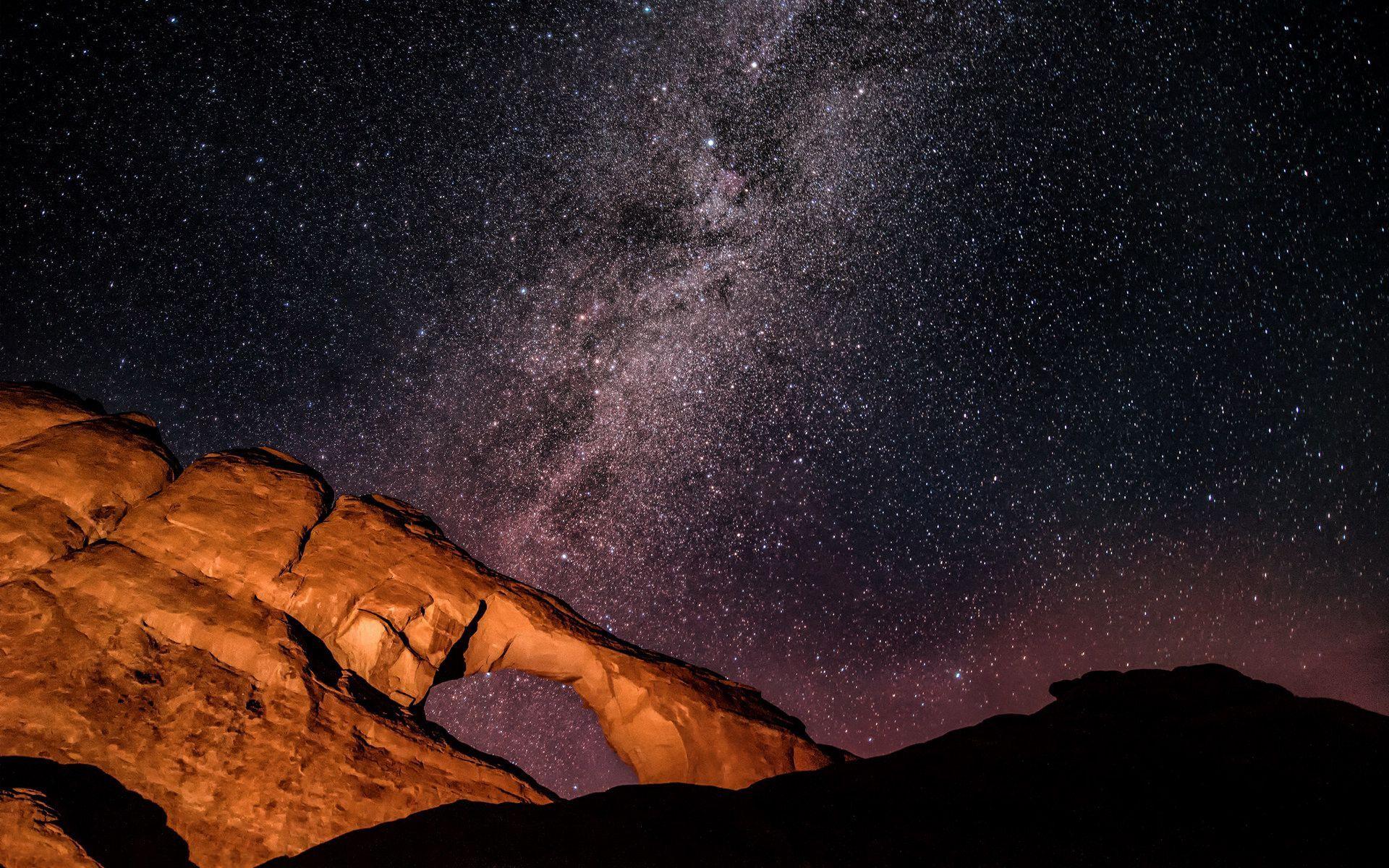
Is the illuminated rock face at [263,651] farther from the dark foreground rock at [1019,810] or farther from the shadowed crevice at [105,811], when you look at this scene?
the dark foreground rock at [1019,810]

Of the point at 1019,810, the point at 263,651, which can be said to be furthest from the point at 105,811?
the point at 1019,810

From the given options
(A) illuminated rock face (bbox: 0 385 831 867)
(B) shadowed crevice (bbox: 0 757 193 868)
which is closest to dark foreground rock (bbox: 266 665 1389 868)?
(B) shadowed crevice (bbox: 0 757 193 868)

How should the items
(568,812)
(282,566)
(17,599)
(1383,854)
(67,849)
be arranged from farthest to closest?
(282,566), (17,599), (67,849), (568,812), (1383,854)

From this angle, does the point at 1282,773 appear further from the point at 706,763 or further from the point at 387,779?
the point at 387,779

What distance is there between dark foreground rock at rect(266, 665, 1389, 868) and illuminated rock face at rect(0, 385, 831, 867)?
2.22 m

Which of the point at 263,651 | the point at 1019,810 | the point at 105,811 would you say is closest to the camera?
the point at 1019,810

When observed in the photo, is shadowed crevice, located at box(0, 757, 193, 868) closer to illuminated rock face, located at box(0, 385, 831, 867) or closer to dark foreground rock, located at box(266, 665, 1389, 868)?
illuminated rock face, located at box(0, 385, 831, 867)

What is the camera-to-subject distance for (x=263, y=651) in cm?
702

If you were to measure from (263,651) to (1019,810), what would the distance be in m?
7.31

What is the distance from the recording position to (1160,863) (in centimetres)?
315

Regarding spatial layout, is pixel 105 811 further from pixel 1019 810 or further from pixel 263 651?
pixel 1019 810

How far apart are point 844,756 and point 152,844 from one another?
7540 mm

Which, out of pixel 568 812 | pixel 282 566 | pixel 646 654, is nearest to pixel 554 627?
pixel 646 654

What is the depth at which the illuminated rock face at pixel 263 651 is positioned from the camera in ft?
20.0
